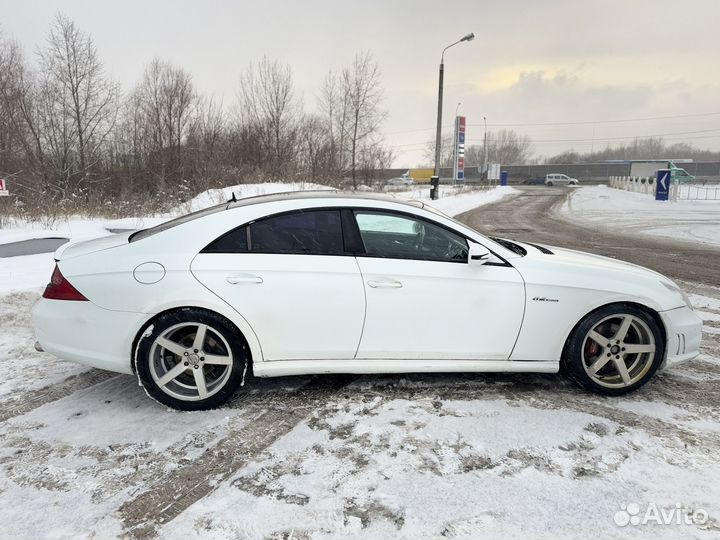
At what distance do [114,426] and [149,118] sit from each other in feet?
91.0

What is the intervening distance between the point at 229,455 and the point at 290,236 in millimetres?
1480

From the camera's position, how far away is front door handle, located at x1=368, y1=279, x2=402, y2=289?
323cm

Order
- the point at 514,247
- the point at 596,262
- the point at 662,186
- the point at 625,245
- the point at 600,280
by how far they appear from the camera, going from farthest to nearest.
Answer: the point at 662,186, the point at 625,245, the point at 514,247, the point at 596,262, the point at 600,280

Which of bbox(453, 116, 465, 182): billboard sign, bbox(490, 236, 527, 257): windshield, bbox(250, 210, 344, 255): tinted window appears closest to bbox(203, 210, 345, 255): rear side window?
bbox(250, 210, 344, 255): tinted window

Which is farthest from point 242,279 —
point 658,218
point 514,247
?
point 658,218

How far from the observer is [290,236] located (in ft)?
11.0

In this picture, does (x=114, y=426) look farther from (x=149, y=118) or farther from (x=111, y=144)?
(x=149, y=118)

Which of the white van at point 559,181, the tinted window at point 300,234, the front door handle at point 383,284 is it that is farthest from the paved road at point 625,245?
the white van at point 559,181

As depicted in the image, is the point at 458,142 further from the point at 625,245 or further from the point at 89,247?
the point at 89,247

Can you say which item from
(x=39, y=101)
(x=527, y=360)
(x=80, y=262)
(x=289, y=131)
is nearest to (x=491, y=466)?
(x=527, y=360)

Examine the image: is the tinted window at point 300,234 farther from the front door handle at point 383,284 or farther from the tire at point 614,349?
the tire at point 614,349

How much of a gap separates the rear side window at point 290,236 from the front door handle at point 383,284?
1.05ft

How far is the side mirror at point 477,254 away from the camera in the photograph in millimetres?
3305

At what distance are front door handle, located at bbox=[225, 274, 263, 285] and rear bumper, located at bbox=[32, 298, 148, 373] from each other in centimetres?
61
